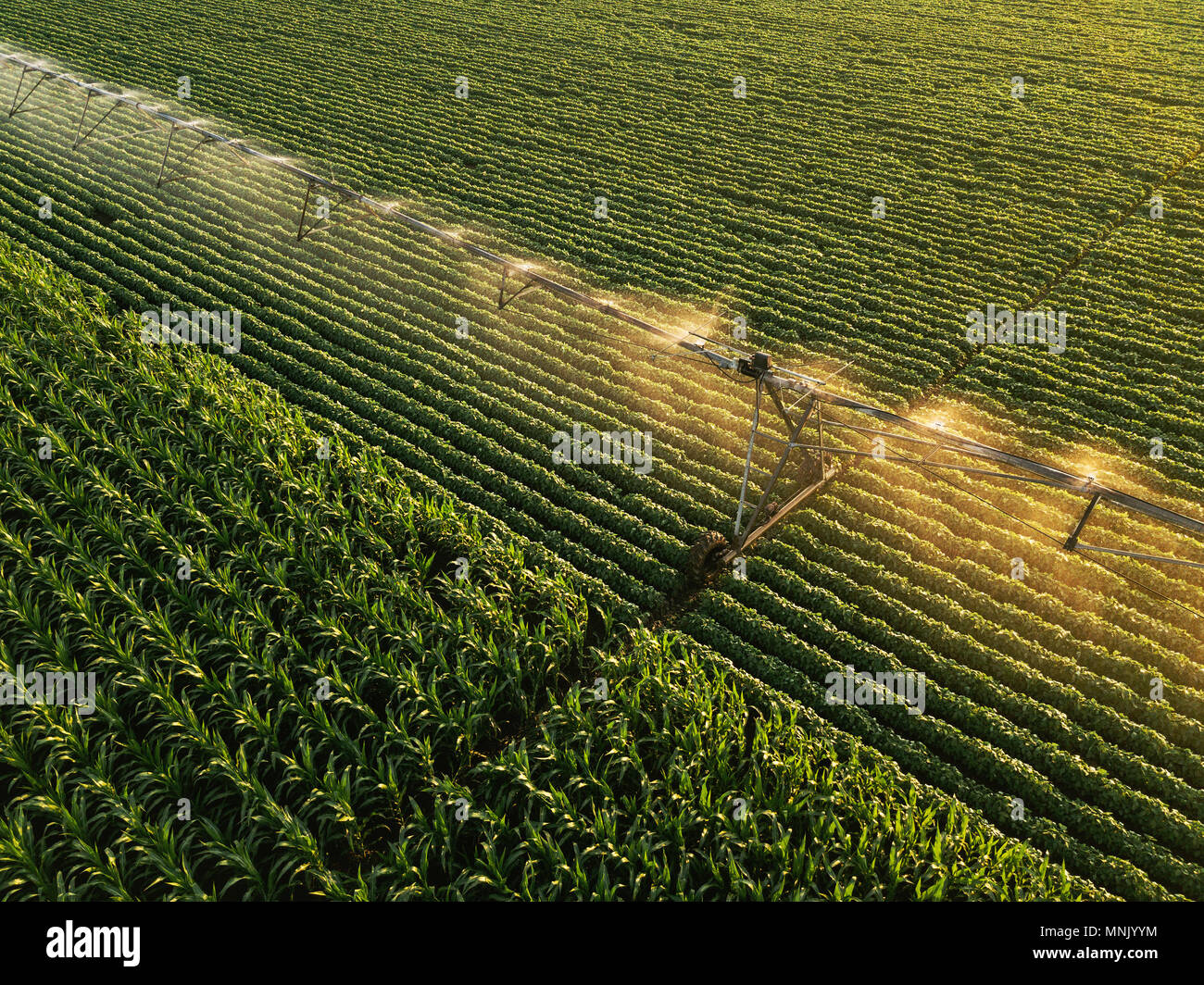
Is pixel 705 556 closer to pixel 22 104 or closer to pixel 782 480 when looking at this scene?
pixel 782 480

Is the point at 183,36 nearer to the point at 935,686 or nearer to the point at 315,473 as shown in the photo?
the point at 315,473

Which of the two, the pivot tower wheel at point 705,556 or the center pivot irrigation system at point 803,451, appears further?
the pivot tower wheel at point 705,556

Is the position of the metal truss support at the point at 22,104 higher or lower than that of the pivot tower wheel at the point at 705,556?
higher

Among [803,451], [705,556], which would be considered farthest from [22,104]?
[705,556]

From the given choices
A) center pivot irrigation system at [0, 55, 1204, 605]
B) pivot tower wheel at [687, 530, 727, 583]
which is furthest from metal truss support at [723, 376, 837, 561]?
pivot tower wheel at [687, 530, 727, 583]

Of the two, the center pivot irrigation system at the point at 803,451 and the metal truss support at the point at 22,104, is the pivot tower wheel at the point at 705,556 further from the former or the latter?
the metal truss support at the point at 22,104

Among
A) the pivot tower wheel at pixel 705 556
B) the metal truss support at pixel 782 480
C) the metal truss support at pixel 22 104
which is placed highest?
the metal truss support at pixel 22 104

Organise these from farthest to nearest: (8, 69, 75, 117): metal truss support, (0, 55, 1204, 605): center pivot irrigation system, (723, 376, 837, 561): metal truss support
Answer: (8, 69, 75, 117): metal truss support < (723, 376, 837, 561): metal truss support < (0, 55, 1204, 605): center pivot irrigation system

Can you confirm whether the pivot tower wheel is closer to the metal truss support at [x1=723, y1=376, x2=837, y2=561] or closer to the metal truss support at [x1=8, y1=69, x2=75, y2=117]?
Answer: the metal truss support at [x1=723, y1=376, x2=837, y2=561]

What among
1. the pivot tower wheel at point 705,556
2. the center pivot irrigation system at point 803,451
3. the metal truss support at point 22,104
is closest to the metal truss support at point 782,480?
the center pivot irrigation system at point 803,451

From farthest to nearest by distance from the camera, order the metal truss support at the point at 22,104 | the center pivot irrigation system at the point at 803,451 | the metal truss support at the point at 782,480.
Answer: the metal truss support at the point at 22,104 < the metal truss support at the point at 782,480 < the center pivot irrigation system at the point at 803,451

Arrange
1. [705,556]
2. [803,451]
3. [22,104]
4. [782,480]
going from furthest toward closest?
[22,104], [803,451], [782,480], [705,556]

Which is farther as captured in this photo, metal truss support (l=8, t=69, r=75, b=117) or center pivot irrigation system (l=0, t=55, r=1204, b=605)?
metal truss support (l=8, t=69, r=75, b=117)

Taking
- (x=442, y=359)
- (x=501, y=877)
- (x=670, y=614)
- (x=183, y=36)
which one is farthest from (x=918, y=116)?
(x=183, y=36)
